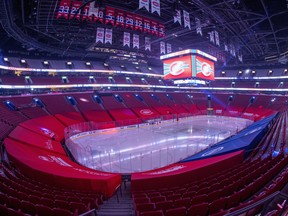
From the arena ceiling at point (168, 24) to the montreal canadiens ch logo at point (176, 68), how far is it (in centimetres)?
404

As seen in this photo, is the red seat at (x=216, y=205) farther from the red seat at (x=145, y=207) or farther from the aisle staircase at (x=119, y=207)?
the aisle staircase at (x=119, y=207)

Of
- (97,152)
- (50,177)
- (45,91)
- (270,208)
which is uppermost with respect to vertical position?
(45,91)

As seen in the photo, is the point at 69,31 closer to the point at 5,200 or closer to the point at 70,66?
the point at 70,66

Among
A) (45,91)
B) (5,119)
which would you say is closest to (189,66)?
(5,119)

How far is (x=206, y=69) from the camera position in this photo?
25500 millimetres

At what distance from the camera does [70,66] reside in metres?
38.2

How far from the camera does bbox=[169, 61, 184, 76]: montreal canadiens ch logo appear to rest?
2409 centimetres

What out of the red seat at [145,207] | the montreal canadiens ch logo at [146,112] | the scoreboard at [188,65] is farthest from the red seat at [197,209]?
the montreal canadiens ch logo at [146,112]

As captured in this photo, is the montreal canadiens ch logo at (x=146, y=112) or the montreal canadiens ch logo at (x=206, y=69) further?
the montreal canadiens ch logo at (x=146, y=112)

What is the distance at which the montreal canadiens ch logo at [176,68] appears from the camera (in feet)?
79.0

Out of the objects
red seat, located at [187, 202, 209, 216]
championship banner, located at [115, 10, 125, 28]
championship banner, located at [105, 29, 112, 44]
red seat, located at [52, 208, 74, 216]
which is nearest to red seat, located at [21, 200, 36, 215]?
red seat, located at [52, 208, 74, 216]

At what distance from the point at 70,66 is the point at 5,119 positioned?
2047 centimetres

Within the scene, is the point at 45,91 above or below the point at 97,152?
above

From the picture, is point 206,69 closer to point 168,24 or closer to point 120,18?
point 168,24
